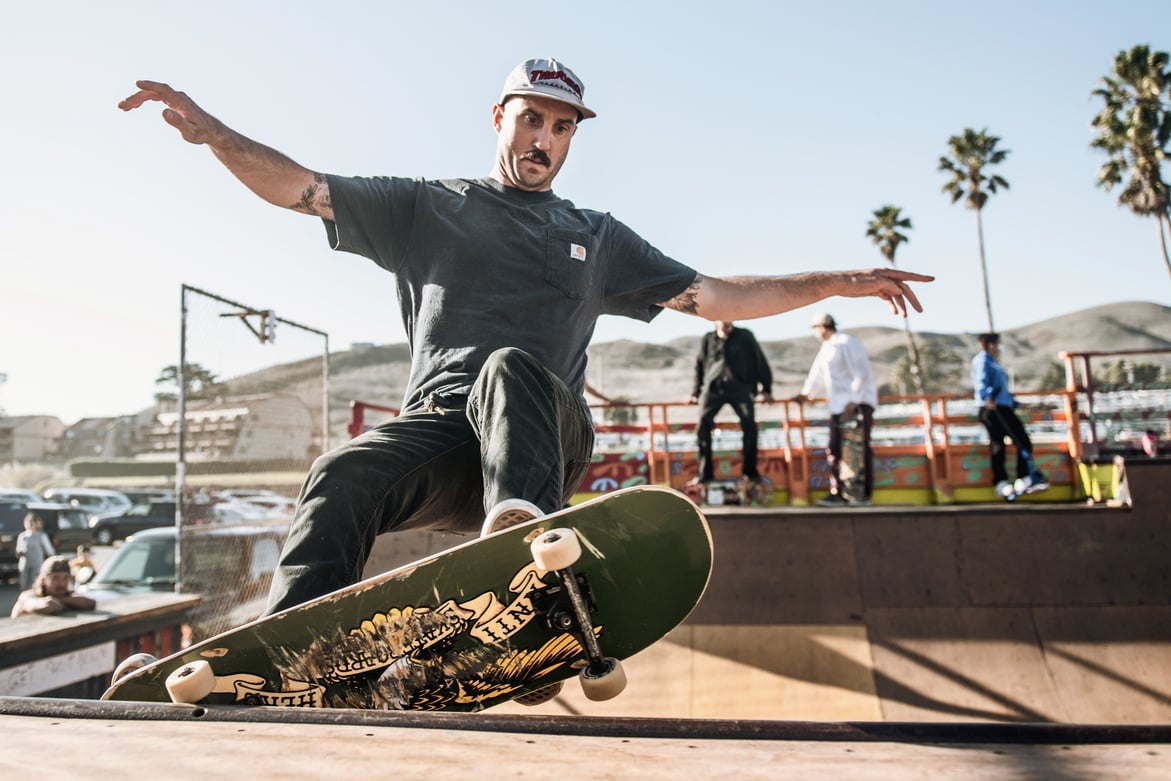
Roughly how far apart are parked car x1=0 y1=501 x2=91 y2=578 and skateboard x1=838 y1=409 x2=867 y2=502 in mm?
15647

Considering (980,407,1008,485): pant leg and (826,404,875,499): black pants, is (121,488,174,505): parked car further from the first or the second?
(980,407,1008,485): pant leg

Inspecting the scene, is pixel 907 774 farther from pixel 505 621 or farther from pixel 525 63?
pixel 525 63

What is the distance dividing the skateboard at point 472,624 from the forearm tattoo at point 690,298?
1.21 metres

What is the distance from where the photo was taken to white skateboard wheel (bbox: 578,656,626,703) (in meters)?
1.66

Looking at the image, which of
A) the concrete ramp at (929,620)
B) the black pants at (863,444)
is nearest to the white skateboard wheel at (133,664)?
the concrete ramp at (929,620)

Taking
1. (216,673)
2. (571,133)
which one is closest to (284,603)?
(216,673)

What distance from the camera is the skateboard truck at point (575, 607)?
4.84ft

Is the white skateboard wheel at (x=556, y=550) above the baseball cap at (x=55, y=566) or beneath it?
above

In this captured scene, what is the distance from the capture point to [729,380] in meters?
8.88

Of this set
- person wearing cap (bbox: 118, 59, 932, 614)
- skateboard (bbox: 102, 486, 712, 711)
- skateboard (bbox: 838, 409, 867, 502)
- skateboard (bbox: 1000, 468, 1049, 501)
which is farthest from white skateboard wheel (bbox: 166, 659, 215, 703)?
skateboard (bbox: 1000, 468, 1049, 501)

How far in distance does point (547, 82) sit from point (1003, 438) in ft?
28.6

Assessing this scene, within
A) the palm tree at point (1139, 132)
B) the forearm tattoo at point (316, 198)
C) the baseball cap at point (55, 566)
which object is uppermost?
the palm tree at point (1139, 132)

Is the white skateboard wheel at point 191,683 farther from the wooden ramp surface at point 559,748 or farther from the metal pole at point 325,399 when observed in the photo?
the metal pole at point 325,399

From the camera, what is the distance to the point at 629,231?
2.80 m
